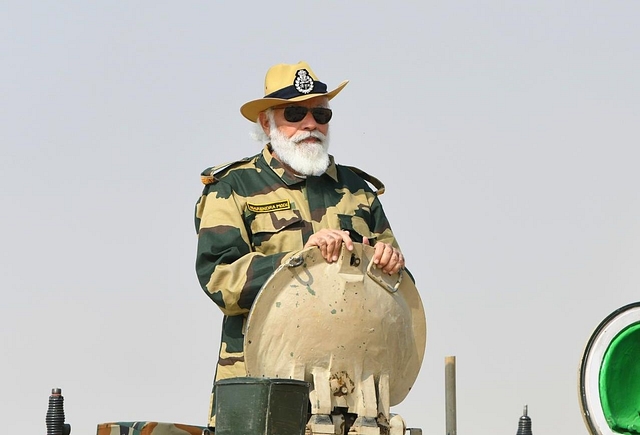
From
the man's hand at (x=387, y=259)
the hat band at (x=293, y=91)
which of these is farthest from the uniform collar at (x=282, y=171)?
the man's hand at (x=387, y=259)

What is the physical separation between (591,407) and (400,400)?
96.8 inches

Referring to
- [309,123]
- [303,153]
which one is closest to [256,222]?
[303,153]

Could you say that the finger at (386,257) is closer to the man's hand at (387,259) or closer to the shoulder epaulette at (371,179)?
the man's hand at (387,259)

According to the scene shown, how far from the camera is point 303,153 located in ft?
31.4

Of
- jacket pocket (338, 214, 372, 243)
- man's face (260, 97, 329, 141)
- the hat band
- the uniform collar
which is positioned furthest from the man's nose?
jacket pocket (338, 214, 372, 243)

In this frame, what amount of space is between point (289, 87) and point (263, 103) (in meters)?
0.22

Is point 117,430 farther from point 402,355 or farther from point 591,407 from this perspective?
point 591,407

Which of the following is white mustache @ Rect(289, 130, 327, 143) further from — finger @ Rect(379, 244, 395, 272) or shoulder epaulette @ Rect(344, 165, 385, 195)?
finger @ Rect(379, 244, 395, 272)

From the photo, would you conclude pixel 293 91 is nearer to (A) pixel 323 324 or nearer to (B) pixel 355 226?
(B) pixel 355 226

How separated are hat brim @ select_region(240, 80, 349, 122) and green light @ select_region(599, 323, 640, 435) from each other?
369cm

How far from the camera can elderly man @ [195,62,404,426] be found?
29.2 feet

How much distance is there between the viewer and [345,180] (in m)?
9.93

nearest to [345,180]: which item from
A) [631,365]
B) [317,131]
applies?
[317,131]

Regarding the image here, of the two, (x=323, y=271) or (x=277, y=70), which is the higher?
(x=277, y=70)
